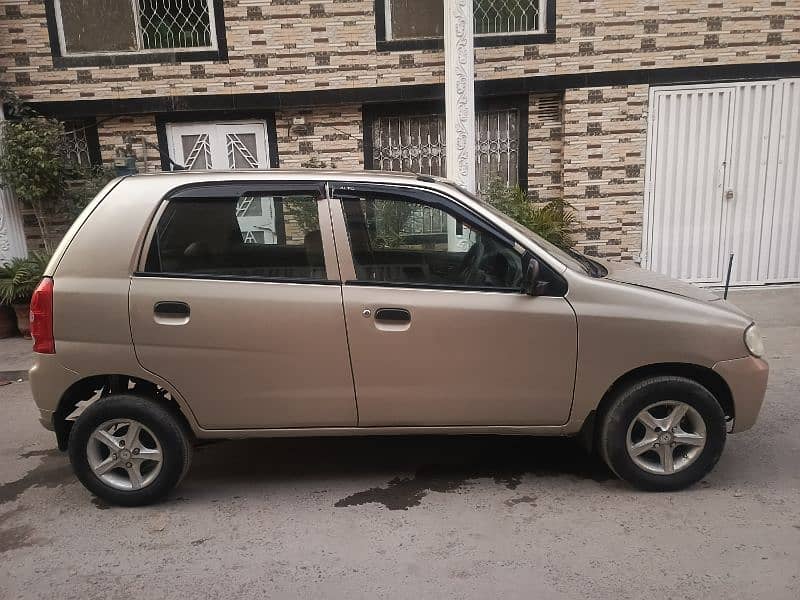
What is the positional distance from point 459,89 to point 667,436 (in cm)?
499

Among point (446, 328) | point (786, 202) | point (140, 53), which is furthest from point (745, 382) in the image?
point (140, 53)

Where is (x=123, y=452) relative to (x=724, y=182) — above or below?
below

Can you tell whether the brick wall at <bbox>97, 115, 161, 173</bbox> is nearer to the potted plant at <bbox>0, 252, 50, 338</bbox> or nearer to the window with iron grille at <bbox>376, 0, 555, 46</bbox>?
the potted plant at <bbox>0, 252, 50, 338</bbox>

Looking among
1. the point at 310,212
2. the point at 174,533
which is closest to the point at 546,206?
the point at 310,212

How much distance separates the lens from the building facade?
7691 mm

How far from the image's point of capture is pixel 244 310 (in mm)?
3338

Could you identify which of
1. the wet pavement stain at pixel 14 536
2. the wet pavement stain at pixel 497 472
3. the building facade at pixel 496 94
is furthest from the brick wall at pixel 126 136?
the wet pavement stain at pixel 497 472

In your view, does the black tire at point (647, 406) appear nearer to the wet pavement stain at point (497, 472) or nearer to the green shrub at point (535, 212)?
the wet pavement stain at point (497, 472)

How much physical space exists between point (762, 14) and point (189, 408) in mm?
8238

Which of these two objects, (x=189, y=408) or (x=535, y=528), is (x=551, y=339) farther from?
(x=189, y=408)

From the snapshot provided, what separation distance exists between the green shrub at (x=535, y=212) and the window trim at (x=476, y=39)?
1749mm

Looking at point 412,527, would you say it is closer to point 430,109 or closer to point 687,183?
point 430,109

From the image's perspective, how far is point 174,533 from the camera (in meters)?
3.30

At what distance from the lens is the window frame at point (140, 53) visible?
25.3ft
